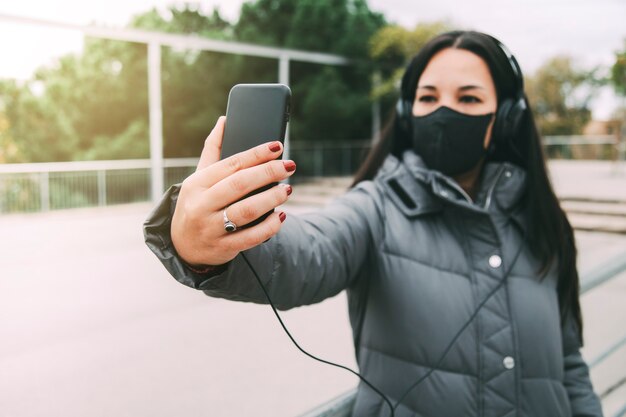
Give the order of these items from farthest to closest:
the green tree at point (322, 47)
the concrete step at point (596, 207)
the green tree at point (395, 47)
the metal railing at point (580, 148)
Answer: the metal railing at point (580, 148), the green tree at point (322, 47), the green tree at point (395, 47), the concrete step at point (596, 207)

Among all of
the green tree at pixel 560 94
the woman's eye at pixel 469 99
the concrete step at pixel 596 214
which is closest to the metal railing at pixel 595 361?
the woman's eye at pixel 469 99

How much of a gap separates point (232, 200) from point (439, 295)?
741 mm

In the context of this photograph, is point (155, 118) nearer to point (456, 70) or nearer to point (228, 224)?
point (456, 70)

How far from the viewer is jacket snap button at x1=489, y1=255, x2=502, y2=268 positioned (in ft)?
4.48

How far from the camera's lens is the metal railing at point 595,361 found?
1151 millimetres

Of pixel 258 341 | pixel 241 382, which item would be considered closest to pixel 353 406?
pixel 241 382

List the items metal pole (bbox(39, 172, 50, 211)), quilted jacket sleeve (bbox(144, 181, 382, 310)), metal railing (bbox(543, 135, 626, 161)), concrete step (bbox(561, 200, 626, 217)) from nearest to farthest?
1. quilted jacket sleeve (bbox(144, 181, 382, 310))
2. concrete step (bbox(561, 200, 626, 217))
3. metal pole (bbox(39, 172, 50, 211))
4. metal railing (bbox(543, 135, 626, 161))

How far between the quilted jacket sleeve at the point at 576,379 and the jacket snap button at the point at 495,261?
36cm

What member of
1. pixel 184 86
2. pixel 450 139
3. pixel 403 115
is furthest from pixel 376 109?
pixel 450 139

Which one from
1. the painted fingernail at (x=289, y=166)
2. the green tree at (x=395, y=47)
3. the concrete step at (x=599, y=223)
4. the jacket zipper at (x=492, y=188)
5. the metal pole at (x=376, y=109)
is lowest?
the concrete step at (x=599, y=223)

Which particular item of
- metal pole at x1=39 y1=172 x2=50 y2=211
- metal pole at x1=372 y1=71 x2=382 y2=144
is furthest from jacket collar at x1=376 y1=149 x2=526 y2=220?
metal pole at x1=372 y1=71 x2=382 y2=144

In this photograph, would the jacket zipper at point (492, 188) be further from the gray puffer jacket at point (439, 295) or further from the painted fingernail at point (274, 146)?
the painted fingernail at point (274, 146)

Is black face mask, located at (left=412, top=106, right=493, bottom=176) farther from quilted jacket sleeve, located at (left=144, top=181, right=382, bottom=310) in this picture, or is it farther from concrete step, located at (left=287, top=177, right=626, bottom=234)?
concrete step, located at (left=287, top=177, right=626, bottom=234)

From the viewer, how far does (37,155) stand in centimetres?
2189
